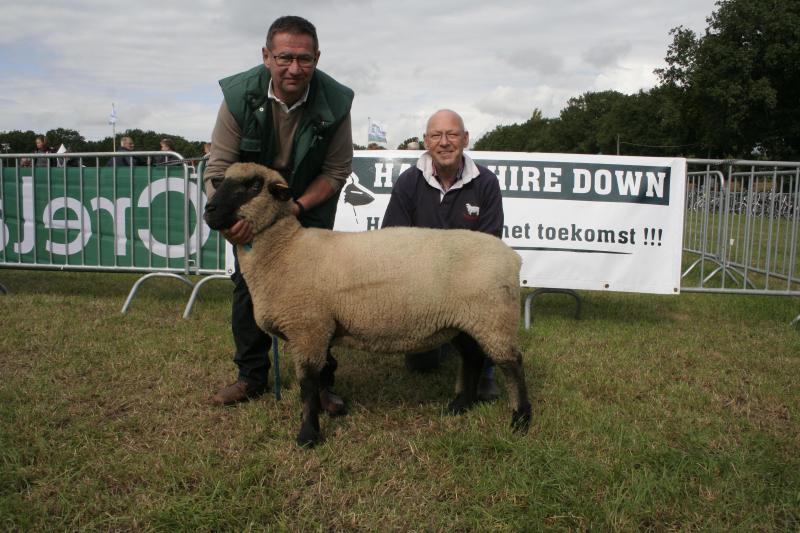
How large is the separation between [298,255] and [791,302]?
6.90m

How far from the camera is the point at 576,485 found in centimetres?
288

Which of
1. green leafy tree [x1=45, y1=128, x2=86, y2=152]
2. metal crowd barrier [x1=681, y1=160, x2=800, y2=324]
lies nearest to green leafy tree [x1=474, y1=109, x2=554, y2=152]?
green leafy tree [x1=45, y1=128, x2=86, y2=152]

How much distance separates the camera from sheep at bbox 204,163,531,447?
10.7ft

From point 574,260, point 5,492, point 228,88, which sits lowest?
point 5,492

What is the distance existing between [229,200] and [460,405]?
2.03m

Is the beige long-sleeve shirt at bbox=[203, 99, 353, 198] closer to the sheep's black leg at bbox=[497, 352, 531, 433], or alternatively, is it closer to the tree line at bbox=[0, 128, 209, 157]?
the sheep's black leg at bbox=[497, 352, 531, 433]

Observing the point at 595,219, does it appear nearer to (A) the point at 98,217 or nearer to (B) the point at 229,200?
(B) the point at 229,200

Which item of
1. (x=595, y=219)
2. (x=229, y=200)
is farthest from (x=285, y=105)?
(x=595, y=219)

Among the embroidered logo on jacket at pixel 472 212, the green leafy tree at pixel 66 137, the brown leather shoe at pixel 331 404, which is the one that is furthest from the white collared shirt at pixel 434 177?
the green leafy tree at pixel 66 137

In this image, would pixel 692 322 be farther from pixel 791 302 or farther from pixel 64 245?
pixel 64 245

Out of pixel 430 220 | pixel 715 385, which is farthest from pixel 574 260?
pixel 430 220

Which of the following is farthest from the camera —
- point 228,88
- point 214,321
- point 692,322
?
point 692,322

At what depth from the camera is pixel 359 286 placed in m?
3.26

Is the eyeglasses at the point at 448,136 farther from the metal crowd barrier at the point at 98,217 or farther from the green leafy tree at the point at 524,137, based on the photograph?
the green leafy tree at the point at 524,137
